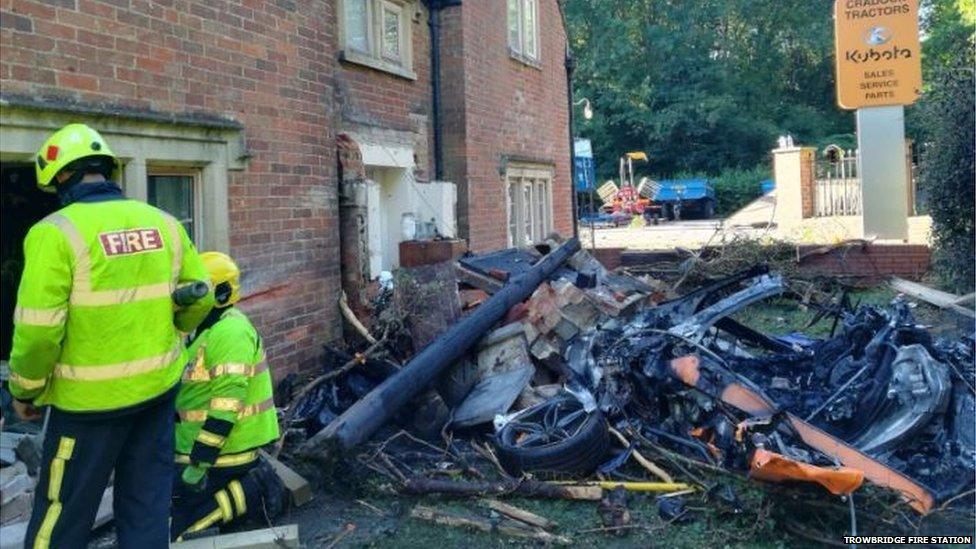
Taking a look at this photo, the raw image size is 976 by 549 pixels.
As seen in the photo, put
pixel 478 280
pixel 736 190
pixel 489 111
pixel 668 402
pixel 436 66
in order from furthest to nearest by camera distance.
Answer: pixel 736 190
pixel 489 111
pixel 436 66
pixel 478 280
pixel 668 402

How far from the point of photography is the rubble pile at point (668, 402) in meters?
5.11

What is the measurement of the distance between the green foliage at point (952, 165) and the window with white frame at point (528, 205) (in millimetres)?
5636

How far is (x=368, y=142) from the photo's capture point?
932cm

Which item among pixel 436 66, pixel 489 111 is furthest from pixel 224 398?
pixel 489 111

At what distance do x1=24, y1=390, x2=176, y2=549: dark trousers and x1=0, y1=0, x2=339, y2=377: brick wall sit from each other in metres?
2.32

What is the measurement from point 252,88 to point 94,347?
3765mm

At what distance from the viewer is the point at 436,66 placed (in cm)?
1098

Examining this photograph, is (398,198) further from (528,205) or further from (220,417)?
(220,417)

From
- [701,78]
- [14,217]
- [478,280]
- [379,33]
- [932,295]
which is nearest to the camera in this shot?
[14,217]

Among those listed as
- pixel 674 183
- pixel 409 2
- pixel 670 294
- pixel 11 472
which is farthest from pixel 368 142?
pixel 674 183

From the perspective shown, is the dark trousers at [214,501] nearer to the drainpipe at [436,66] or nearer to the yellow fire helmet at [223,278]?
the yellow fire helmet at [223,278]

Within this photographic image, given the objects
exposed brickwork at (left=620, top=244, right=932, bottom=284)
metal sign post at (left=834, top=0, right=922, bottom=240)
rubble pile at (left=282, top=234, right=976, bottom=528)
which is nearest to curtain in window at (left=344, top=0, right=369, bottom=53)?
rubble pile at (left=282, top=234, right=976, bottom=528)

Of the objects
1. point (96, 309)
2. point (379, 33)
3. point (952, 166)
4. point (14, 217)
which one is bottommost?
point (96, 309)

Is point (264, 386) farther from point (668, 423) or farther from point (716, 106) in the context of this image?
point (716, 106)
